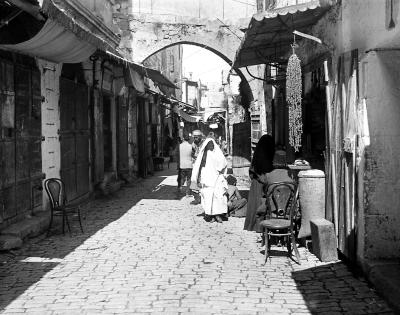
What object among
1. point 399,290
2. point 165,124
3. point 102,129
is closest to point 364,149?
point 399,290

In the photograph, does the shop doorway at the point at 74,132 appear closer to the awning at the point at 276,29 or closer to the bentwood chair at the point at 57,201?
the bentwood chair at the point at 57,201

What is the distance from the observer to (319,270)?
5.89m

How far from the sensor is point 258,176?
829cm

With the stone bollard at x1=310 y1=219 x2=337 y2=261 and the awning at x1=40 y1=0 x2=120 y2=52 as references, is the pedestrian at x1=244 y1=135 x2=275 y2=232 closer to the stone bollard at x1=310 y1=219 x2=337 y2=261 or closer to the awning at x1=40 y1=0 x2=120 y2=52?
the stone bollard at x1=310 y1=219 x2=337 y2=261

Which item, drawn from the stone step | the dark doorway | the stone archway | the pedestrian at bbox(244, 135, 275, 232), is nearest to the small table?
the pedestrian at bbox(244, 135, 275, 232)

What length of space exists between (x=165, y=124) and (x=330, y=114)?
24784 mm

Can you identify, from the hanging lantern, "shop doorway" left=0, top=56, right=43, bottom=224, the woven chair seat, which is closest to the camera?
the woven chair seat

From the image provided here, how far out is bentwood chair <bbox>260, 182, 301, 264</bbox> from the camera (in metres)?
6.36

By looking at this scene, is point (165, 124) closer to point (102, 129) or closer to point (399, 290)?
point (102, 129)

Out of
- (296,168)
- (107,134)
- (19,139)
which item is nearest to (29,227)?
(19,139)

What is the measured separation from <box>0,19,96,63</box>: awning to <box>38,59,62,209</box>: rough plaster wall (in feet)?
2.79

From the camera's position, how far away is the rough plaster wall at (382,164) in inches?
207

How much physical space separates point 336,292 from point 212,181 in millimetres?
4627

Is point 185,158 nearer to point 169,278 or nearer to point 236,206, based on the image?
point 236,206
